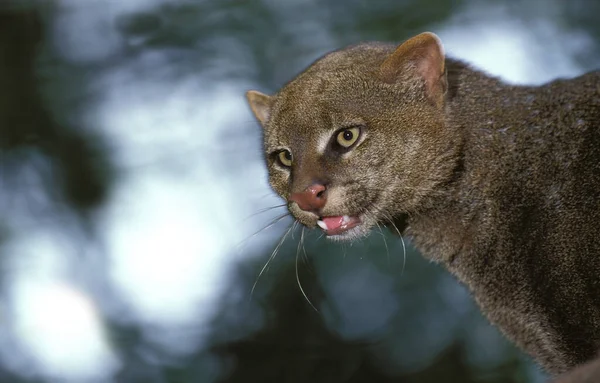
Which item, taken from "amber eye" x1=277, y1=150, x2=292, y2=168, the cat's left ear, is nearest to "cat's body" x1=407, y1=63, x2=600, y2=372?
the cat's left ear

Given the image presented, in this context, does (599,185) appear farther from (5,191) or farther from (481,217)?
(5,191)

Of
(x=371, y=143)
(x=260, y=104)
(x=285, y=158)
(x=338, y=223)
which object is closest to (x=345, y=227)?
(x=338, y=223)

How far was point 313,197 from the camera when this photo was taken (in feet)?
17.6

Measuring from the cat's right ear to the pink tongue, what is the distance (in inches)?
56.6

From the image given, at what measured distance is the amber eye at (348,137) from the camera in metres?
5.52

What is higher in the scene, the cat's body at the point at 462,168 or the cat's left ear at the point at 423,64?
the cat's left ear at the point at 423,64

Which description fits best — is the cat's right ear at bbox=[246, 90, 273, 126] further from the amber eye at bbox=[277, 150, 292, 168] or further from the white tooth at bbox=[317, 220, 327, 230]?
the white tooth at bbox=[317, 220, 327, 230]

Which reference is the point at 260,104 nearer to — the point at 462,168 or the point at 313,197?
the point at 313,197

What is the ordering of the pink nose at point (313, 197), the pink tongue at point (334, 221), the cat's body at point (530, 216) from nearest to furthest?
the cat's body at point (530, 216)
the pink nose at point (313, 197)
the pink tongue at point (334, 221)

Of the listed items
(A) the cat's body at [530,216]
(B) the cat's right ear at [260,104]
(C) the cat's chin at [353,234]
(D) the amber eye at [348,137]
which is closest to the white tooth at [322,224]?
(C) the cat's chin at [353,234]

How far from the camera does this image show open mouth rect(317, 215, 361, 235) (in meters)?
5.52

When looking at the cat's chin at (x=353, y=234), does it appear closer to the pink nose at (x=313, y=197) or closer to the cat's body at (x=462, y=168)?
the cat's body at (x=462, y=168)

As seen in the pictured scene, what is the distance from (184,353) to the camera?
44.6ft

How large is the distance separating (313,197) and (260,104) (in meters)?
1.72
